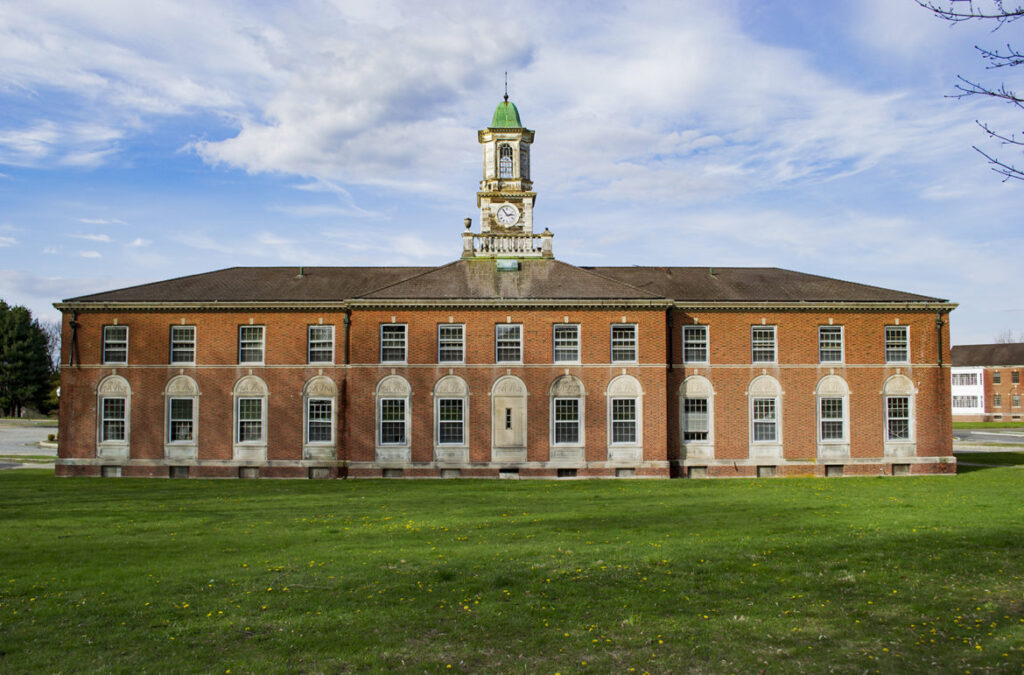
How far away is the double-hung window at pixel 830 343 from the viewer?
34.5 meters

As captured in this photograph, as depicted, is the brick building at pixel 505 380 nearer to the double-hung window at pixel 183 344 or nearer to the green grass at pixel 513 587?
the double-hung window at pixel 183 344

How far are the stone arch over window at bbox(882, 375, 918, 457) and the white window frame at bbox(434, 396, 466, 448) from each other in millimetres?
19145

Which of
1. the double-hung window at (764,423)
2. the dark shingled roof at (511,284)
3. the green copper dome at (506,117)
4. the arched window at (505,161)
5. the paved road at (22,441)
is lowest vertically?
the paved road at (22,441)

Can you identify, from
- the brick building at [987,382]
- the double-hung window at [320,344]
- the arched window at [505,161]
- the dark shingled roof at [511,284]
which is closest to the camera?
the dark shingled roof at [511,284]

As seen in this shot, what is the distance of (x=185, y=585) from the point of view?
12984mm

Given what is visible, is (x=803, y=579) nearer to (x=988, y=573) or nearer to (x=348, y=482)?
(x=988, y=573)

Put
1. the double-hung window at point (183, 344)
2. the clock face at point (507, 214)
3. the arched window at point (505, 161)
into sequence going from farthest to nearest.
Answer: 1. the arched window at point (505, 161)
2. the clock face at point (507, 214)
3. the double-hung window at point (183, 344)

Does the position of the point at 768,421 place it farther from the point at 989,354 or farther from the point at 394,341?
the point at 989,354

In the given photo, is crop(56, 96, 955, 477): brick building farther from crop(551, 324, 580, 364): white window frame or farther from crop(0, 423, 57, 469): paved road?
crop(0, 423, 57, 469): paved road

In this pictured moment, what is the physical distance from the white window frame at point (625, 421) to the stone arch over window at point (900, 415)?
1158 centimetres

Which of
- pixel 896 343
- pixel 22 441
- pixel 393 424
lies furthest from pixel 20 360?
pixel 896 343

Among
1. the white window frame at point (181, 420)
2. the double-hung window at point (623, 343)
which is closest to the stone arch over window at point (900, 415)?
the double-hung window at point (623, 343)

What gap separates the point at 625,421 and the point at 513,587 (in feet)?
67.2

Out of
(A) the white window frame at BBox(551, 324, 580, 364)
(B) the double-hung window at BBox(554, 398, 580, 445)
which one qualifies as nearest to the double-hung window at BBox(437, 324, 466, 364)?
(A) the white window frame at BBox(551, 324, 580, 364)
